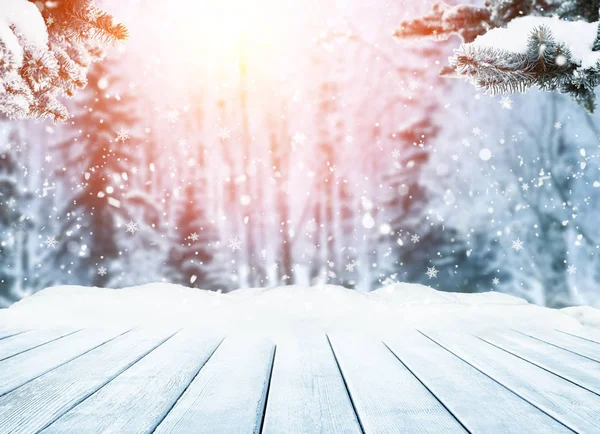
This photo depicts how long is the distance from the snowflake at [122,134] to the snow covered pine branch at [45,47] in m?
0.97

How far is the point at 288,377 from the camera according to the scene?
103 cm

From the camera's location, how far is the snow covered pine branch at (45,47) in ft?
5.14

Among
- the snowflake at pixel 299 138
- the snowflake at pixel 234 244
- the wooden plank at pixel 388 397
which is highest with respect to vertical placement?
the snowflake at pixel 299 138

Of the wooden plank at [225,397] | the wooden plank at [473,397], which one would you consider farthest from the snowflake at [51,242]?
the wooden plank at [473,397]

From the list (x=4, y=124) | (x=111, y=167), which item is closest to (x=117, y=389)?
(x=111, y=167)

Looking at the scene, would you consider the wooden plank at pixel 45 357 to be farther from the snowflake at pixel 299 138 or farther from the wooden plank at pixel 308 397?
the snowflake at pixel 299 138

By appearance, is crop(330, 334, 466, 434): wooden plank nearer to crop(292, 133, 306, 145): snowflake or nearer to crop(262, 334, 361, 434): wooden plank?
crop(262, 334, 361, 434): wooden plank

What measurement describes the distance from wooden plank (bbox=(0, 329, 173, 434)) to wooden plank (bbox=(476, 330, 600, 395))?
114 centimetres

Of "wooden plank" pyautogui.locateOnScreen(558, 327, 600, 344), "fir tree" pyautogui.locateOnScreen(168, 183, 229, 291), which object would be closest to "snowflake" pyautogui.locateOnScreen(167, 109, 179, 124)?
"fir tree" pyautogui.locateOnScreen(168, 183, 229, 291)

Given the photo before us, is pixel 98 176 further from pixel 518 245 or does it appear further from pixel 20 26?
pixel 518 245

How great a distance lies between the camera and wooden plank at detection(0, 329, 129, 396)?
0.99 metres

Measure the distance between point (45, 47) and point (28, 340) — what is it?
1.14 meters

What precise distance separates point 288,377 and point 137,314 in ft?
4.40

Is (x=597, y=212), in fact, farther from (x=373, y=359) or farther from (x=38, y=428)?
(x=38, y=428)
